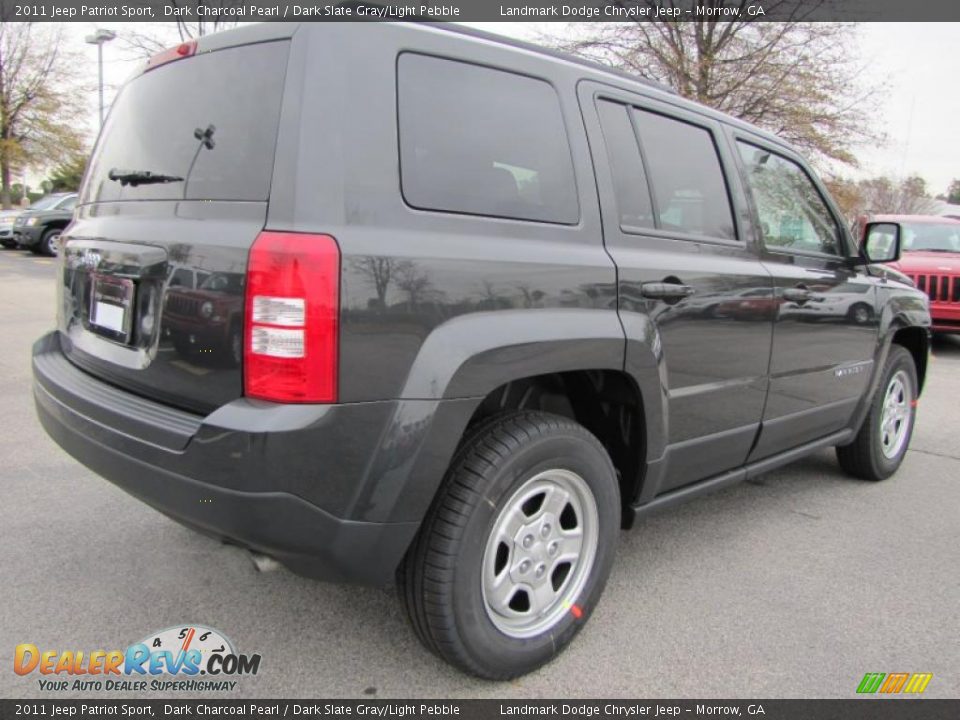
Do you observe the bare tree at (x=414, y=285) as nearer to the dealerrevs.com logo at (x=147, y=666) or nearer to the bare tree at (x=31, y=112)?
the dealerrevs.com logo at (x=147, y=666)

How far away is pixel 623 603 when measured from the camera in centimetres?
274

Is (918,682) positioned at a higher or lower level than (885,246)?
lower

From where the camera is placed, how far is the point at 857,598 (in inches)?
112

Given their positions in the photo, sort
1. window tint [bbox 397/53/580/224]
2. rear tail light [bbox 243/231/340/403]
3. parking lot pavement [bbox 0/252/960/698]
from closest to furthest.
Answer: rear tail light [bbox 243/231/340/403]
window tint [bbox 397/53/580/224]
parking lot pavement [bbox 0/252/960/698]

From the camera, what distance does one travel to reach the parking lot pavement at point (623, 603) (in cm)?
228

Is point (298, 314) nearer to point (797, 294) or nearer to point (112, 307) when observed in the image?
point (112, 307)

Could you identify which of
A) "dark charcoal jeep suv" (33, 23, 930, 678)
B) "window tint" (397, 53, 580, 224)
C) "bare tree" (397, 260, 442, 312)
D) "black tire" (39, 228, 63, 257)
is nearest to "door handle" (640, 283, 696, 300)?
"dark charcoal jeep suv" (33, 23, 930, 678)

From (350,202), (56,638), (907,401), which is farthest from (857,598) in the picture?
(56,638)

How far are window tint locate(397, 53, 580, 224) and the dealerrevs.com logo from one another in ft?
5.16

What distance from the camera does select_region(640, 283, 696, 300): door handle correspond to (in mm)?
2457

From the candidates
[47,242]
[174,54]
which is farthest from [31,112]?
[174,54]

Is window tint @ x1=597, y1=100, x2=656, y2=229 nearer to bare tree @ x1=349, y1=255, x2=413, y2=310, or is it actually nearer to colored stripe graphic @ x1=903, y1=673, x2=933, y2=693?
bare tree @ x1=349, y1=255, x2=413, y2=310

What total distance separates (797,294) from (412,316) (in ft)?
6.83

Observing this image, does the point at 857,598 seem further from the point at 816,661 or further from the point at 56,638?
the point at 56,638
